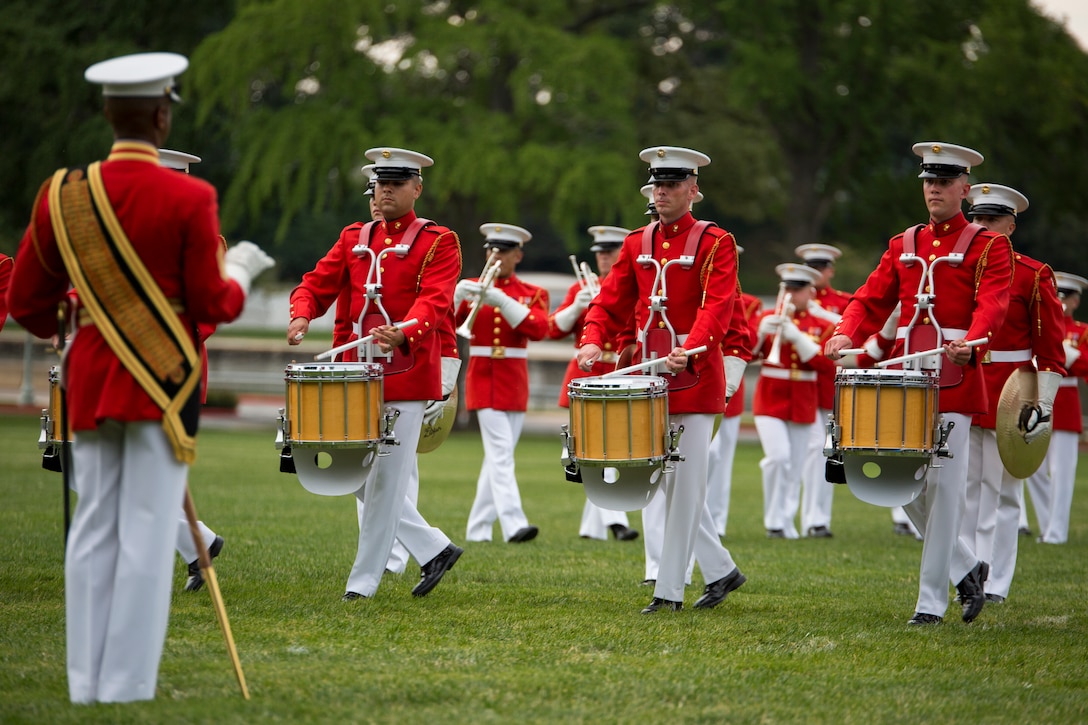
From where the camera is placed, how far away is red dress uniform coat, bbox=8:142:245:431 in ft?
17.0

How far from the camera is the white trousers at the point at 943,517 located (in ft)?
25.3

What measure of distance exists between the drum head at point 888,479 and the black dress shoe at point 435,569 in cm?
239

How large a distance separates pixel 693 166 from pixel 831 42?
897 inches

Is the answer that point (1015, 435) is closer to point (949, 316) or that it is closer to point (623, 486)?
point (949, 316)

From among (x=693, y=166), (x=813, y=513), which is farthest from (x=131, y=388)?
(x=813, y=513)

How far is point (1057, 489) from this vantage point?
13047 mm

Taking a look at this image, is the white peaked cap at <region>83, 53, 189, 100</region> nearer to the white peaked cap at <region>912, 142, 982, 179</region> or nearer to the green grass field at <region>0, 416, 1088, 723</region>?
the green grass field at <region>0, 416, 1088, 723</region>

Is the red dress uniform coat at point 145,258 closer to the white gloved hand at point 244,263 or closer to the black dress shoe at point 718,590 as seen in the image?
the white gloved hand at point 244,263

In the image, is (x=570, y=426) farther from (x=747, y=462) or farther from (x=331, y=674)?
(x=747, y=462)

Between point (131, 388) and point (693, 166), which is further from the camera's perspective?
point (693, 166)

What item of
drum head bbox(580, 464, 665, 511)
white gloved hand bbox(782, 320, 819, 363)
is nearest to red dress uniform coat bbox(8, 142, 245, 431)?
drum head bbox(580, 464, 665, 511)

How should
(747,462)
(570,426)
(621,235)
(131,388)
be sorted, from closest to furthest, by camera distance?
1. (131,388)
2. (570,426)
3. (621,235)
4. (747,462)

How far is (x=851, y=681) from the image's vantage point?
20.4 ft

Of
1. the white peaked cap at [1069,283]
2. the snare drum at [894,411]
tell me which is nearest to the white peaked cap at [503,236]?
the white peaked cap at [1069,283]
